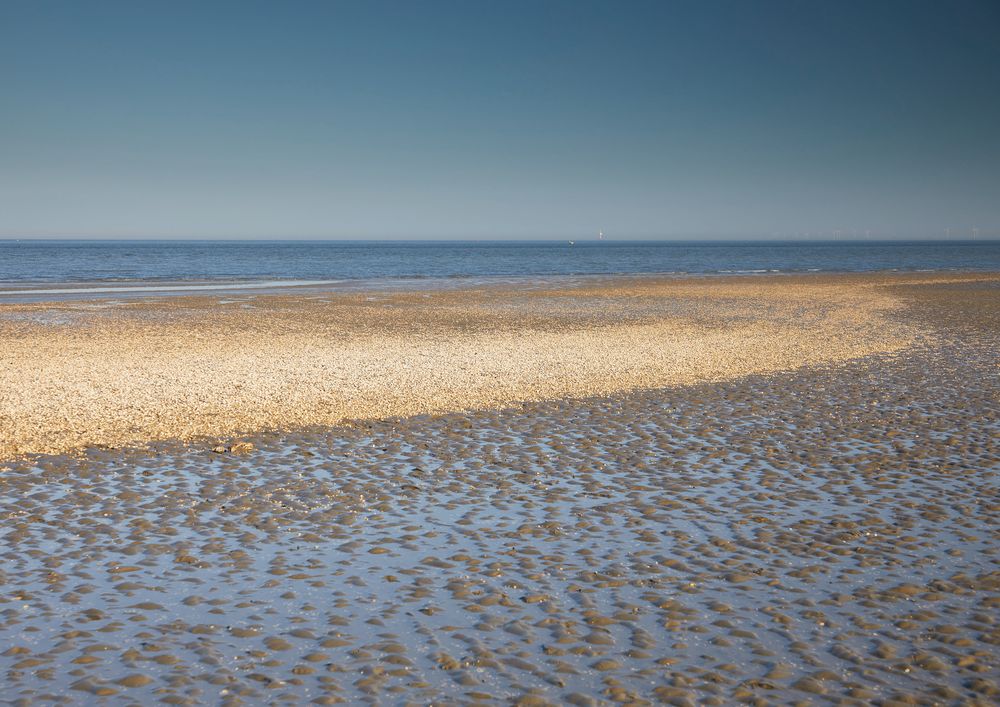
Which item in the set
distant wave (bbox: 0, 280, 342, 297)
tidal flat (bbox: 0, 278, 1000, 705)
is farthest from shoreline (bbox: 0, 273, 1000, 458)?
distant wave (bbox: 0, 280, 342, 297)

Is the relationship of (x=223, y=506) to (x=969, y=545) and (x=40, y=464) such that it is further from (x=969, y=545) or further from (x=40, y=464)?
(x=969, y=545)

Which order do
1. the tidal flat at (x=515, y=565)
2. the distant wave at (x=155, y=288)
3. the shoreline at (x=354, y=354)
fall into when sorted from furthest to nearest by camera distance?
1. the distant wave at (x=155, y=288)
2. the shoreline at (x=354, y=354)
3. the tidal flat at (x=515, y=565)

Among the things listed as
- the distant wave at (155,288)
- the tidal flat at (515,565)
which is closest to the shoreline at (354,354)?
the tidal flat at (515,565)

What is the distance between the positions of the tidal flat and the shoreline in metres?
→ 1.79

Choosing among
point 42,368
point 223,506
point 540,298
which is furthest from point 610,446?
point 540,298

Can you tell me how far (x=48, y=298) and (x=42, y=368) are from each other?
2876cm

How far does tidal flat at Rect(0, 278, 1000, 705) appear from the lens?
6789 millimetres

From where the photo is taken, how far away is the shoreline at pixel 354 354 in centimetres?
1650

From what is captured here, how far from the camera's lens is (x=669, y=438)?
14781 mm

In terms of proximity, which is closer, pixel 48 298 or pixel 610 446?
pixel 610 446

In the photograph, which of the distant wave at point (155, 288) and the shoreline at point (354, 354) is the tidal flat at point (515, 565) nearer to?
the shoreline at point (354, 354)

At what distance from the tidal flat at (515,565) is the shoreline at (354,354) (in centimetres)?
179

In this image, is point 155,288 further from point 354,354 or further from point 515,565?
point 515,565

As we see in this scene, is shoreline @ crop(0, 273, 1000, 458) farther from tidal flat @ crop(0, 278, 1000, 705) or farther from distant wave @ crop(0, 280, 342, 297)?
distant wave @ crop(0, 280, 342, 297)
